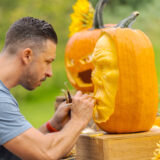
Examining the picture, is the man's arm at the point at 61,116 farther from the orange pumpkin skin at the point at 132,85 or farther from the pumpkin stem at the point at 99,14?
the pumpkin stem at the point at 99,14

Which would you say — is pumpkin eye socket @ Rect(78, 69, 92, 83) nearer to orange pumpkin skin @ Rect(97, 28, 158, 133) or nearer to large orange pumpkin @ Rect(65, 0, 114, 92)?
large orange pumpkin @ Rect(65, 0, 114, 92)

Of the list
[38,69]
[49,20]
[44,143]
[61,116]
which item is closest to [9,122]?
[44,143]

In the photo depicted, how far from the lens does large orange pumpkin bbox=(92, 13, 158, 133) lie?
51.6 inches

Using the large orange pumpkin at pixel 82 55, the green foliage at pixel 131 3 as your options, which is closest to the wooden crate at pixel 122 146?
the large orange pumpkin at pixel 82 55

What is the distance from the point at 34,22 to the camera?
1288 mm

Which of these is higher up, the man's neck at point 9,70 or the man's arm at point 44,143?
the man's neck at point 9,70

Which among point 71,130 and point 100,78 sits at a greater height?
point 100,78

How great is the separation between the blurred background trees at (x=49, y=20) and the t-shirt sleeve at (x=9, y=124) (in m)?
3.01

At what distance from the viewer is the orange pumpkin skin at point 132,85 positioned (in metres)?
1.31

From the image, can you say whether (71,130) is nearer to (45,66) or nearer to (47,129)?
(45,66)

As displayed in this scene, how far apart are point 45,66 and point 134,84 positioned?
1.19 ft

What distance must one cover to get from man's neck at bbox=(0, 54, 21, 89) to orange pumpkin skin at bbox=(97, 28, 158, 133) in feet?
1.31

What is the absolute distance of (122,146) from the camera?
1.28 metres

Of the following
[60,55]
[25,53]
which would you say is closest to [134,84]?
[25,53]
